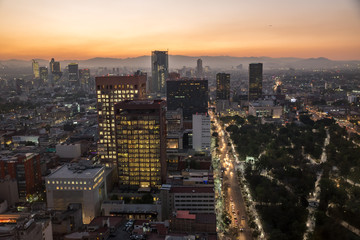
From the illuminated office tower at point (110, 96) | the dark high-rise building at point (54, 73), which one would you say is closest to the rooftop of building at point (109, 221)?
the illuminated office tower at point (110, 96)

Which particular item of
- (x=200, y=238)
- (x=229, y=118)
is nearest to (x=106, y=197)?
(x=200, y=238)

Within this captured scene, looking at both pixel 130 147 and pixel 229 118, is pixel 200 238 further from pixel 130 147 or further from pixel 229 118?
pixel 229 118

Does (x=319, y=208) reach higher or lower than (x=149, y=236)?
lower

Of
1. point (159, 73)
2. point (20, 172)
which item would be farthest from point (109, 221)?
point (159, 73)

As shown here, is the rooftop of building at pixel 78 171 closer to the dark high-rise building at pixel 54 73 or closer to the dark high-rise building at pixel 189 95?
the dark high-rise building at pixel 189 95

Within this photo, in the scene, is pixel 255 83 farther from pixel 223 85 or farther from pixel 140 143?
pixel 140 143

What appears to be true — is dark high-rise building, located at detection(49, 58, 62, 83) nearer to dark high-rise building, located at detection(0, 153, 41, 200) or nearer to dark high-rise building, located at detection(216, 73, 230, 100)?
dark high-rise building, located at detection(216, 73, 230, 100)
